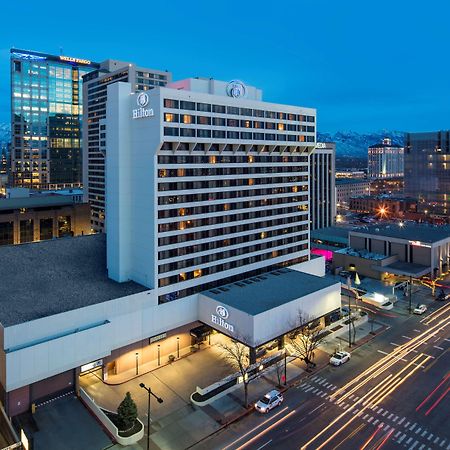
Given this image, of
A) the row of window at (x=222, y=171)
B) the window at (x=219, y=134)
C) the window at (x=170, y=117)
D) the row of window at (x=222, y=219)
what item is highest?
the window at (x=170, y=117)

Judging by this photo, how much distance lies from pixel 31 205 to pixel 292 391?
10627 centimetres

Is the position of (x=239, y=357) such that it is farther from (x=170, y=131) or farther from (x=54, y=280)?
(x=170, y=131)

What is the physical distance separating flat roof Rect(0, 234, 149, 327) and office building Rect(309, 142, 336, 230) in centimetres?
9693

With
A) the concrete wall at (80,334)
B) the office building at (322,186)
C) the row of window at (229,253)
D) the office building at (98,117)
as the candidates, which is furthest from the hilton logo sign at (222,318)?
the office building at (98,117)

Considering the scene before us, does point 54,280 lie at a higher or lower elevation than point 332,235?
lower

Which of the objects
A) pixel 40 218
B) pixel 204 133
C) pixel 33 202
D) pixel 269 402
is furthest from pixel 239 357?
pixel 33 202

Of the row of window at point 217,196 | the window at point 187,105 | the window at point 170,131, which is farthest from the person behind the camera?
the row of window at point 217,196

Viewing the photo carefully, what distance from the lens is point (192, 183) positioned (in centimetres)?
6475

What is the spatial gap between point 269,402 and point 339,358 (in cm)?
1569

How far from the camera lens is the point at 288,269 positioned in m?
79.4

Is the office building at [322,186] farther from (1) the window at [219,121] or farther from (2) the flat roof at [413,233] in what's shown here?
(1) the window at [219,121]

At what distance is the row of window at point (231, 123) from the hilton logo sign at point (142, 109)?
2705 millimetres

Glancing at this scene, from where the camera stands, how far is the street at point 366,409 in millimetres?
42344

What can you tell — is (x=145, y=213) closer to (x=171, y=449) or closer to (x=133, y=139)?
(x=133, y=139)
